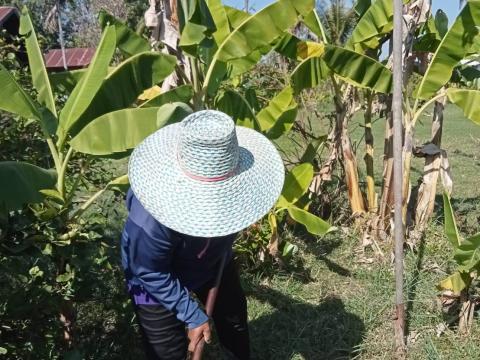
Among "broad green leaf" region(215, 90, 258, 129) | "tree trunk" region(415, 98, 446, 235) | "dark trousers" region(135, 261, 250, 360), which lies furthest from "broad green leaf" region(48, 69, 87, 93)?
"tree trunk" region(415, 98, 446, 235)

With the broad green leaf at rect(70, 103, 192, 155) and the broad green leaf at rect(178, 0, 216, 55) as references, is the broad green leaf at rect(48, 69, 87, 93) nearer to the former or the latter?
the broad green leaf at rect(178, 0, 216, 55)

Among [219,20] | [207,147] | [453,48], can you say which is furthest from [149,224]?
[453,48]

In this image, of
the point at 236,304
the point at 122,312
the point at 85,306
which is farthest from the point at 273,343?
the point at 85,306

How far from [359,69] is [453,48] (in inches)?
25.6

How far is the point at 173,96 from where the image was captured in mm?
3305

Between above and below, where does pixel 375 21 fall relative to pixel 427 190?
above

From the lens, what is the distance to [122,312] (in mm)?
3092

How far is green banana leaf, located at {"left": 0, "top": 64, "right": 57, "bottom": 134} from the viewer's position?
91.8 inches

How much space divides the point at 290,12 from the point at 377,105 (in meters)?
2.12

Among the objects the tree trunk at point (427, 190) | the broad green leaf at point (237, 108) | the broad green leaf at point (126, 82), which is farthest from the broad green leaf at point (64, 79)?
the tree trunk at point (427, 190)

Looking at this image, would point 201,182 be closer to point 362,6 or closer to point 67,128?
point 67,128

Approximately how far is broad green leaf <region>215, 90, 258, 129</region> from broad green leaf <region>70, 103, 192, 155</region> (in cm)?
116

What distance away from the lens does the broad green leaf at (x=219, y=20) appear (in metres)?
3.60

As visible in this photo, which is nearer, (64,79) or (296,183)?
(64,79)
